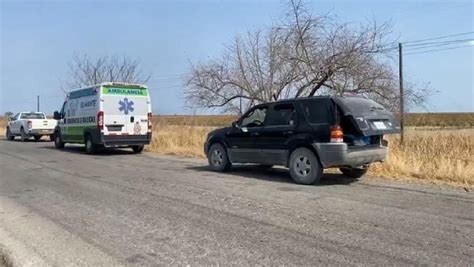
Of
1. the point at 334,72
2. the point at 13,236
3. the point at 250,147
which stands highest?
the point at 334,72

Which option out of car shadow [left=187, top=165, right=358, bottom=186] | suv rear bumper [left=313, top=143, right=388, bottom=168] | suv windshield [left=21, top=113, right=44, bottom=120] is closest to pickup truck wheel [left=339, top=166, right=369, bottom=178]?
car shadow [left=187, top=165, right=358, bottom=186]

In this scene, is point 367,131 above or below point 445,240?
above

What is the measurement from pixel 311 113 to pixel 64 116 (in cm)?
1440

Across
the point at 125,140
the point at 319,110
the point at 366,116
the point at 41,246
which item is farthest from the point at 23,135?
the point at 41,246

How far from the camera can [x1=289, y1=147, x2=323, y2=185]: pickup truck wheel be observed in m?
10.4

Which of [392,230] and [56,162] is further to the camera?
[56,162]

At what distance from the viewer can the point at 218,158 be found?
43.2 feet

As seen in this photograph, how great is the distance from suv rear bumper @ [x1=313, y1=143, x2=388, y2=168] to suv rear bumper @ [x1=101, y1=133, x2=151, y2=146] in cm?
1046

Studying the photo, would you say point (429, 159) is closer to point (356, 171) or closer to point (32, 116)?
point (356, 171)

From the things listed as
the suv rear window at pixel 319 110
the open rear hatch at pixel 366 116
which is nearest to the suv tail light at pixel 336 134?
the suv rear window at pixel 319 110

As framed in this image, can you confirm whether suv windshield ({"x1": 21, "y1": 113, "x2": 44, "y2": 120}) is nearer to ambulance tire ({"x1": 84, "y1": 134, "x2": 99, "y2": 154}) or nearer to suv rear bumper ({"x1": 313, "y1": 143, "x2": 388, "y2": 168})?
ambulance tire ({"x1": 84, "y1": 134, "x2": 99, "y2": 154})

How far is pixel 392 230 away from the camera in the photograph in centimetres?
646

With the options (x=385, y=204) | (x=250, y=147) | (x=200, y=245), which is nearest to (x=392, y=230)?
(x=385, y=204)

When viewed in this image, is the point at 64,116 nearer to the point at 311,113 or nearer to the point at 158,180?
the point at 158,180
